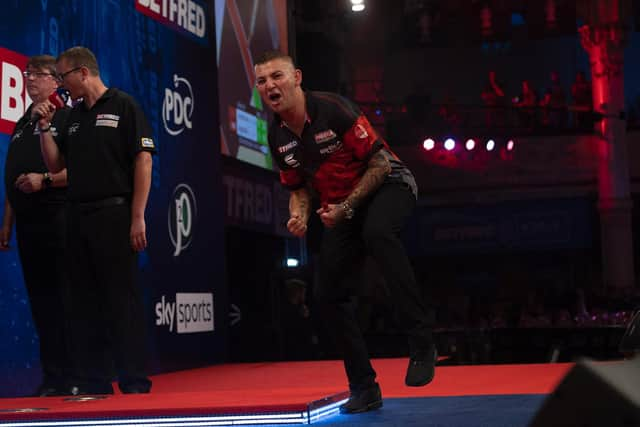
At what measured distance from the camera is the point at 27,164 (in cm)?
438

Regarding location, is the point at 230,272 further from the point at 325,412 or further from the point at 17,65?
the point at 325,412

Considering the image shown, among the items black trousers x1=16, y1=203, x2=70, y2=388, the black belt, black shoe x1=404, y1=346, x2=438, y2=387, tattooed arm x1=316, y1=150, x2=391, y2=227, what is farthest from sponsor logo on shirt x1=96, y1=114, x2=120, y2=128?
black shoe x1=404, y1=346, x2=438, y2=387

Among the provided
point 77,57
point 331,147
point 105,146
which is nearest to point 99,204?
point 105,146

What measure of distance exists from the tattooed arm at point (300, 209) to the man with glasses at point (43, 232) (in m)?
1.39

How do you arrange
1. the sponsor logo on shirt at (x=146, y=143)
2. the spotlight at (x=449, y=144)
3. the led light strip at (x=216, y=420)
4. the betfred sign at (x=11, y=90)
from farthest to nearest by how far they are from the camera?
the spotlight at (x=449, y=144)
the betfred sign at (x=11, y=90)
the sponsor logo on shirt at (x=146, y=143)
the led light strip at (x=216, y=420)

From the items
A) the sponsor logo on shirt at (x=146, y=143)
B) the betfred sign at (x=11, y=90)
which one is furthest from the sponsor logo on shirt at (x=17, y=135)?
the sponsor logo on shirt at (x=146, y=143)

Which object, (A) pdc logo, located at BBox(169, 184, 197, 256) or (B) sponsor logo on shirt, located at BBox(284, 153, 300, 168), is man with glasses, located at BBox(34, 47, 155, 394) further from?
(A) pdc logo, located at BBox(169, 184, 197, 256)

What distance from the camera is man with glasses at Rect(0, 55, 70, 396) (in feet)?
14.2

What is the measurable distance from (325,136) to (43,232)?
1.76m

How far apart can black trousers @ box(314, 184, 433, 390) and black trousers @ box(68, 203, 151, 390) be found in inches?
39.8

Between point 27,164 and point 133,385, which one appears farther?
point 27,164

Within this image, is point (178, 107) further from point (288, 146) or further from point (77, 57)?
point (288, 146)

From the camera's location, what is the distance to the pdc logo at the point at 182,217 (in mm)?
6918

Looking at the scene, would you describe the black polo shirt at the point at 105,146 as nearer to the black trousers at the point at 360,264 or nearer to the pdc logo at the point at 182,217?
the black trousers at the point at 360,264
